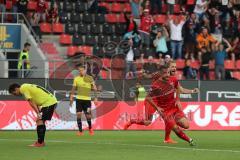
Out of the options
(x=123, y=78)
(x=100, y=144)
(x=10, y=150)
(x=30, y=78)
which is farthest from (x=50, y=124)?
(x=10, y=150)

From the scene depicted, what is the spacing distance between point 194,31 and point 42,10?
6.60m

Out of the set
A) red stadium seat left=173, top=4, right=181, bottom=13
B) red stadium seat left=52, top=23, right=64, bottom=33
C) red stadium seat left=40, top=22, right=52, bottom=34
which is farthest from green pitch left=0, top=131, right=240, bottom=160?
red stadium seat left=173, top=4, right=181, bottom=13

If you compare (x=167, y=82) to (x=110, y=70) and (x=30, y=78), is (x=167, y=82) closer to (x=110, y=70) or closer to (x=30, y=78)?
(x=110, y=70)

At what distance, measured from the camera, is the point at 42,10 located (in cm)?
3378

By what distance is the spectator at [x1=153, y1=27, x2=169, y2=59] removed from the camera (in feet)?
112

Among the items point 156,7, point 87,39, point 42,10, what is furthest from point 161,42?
point 42,10

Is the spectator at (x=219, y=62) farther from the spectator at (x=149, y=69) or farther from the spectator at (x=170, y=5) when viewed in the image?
the spectator at (x=149, y=69)

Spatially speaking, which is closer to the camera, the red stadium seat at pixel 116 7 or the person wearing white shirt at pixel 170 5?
the red stadium seat at pixel 116 7

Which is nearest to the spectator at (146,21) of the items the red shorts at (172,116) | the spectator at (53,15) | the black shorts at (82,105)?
the spectator at (53,15)

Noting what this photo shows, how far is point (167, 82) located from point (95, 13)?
1554 centimetres

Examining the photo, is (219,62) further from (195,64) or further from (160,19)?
(160,19)

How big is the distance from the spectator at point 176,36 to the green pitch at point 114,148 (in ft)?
32.9

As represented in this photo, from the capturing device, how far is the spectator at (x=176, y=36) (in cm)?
3425

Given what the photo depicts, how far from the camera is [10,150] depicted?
59.7 feet
